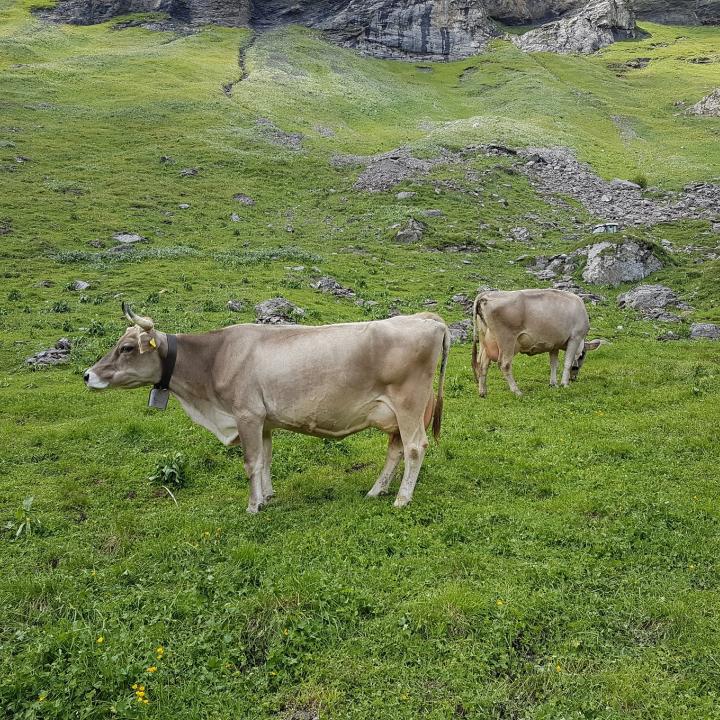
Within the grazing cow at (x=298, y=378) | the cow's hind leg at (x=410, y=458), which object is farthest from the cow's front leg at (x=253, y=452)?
the cow's hind leg at (x=410, y=458)

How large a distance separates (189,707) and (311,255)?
25.8m

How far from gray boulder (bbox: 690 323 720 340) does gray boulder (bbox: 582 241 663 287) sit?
21.7 feet

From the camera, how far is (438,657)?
19.7 ft

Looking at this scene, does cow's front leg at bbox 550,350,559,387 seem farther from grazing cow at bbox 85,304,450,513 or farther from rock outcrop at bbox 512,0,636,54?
rock outcrop at bbox 512,0,636,54

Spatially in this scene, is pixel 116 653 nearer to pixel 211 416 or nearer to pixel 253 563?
pixel 253 563

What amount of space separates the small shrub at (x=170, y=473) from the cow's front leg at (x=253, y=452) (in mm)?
1763

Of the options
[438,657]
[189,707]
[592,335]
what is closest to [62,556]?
[189,707]

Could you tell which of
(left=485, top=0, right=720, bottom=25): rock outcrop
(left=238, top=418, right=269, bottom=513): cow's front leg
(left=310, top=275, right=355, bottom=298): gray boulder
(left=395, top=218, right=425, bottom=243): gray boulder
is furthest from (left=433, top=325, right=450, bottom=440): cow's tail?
(left=485, top=0, right=720, bottom=25): rock outcrop

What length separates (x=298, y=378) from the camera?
9.03 meters

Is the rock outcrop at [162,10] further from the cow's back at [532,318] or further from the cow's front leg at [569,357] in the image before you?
the cow's front leg at [569,357]

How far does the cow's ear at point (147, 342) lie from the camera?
29.2 feet

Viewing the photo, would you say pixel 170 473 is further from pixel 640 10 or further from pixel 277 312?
pixel 640 10

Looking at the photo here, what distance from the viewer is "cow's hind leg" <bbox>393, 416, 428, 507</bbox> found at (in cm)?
909

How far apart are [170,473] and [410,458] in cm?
416
